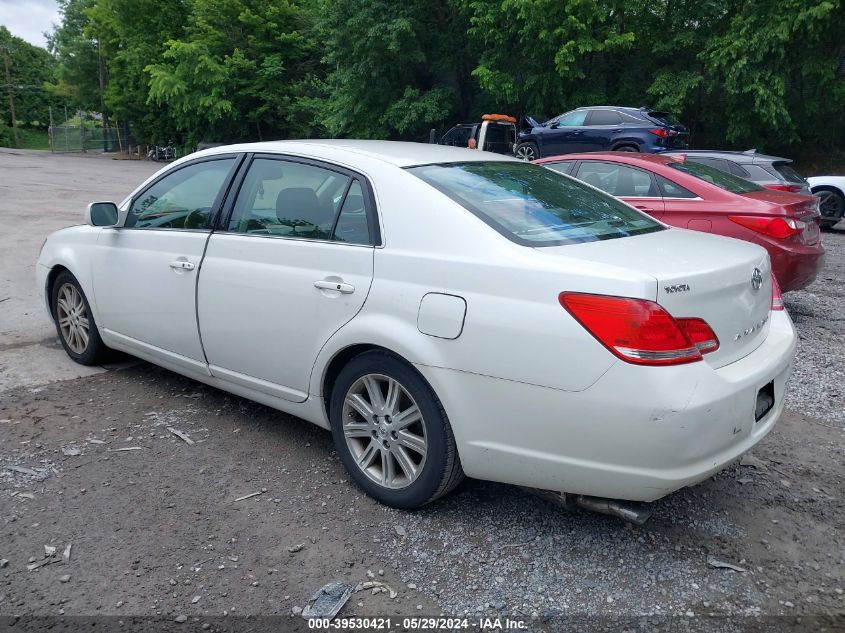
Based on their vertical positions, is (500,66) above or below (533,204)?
above

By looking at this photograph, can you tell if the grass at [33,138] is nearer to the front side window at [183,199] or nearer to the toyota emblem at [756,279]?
the front side window at [183,199]

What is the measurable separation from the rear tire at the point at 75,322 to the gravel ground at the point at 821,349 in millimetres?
4611

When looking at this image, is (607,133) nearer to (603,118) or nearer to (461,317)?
(603,118)

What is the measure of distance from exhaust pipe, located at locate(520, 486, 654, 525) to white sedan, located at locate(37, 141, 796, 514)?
0.01 metres

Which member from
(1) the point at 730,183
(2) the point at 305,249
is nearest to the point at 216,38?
(1) the point at 730,183

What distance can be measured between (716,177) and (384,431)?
541 cm

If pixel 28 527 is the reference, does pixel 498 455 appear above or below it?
above

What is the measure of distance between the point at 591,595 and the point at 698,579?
44cm

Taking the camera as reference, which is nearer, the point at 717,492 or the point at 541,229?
the point at 541,229

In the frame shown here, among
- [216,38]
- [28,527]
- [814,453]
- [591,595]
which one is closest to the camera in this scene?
[591,595]

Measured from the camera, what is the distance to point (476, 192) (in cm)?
328

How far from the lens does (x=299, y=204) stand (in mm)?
3621

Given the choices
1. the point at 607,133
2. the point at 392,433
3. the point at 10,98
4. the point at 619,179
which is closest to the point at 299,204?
the point at 392,433

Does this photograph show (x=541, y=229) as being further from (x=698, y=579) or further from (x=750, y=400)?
(x=698, y=579)
